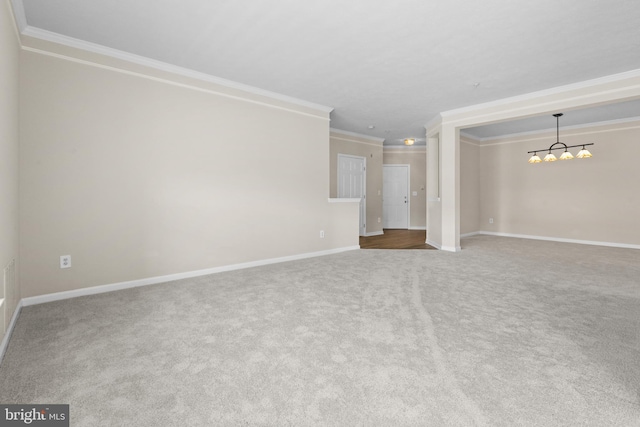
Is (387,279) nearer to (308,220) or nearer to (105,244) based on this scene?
(308,220)

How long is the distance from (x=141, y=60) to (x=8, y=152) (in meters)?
1.80

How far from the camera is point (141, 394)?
1.64 m

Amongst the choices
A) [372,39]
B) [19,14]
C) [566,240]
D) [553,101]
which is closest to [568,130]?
[566,240]

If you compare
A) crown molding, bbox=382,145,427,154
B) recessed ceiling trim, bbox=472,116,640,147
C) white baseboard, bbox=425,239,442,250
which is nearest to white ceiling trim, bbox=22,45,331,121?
white baseboard, bbox=425,239,442,250

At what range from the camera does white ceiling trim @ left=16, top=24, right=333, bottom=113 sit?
120 inches

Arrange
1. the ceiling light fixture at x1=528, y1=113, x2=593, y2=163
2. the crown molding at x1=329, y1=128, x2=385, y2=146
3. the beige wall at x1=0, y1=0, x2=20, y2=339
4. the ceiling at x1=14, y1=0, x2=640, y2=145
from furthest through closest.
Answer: the crown molding at x1=329, y1=128, x2=385, y2=146 < the ceiling light fixture at x1=528, y1=113, x2=593, y2=163 < the ceiling at x1=14, y1=0, x2=640, y2=145 < the beige wall at x1=0, y1=0, x2=20, y2=339

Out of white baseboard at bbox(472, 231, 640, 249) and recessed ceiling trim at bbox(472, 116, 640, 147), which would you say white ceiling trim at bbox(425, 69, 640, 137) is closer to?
recessed ceiling trim at bbox(472, 116, 640, 147)

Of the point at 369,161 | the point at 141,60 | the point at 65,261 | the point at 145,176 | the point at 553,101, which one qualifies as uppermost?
the point at 141,60

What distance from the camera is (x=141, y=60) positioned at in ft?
11.8

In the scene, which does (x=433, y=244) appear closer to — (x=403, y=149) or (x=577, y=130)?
(x=403, y=149)

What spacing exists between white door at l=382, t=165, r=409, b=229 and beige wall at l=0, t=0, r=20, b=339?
27.6 ft

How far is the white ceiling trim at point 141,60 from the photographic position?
9.99ft

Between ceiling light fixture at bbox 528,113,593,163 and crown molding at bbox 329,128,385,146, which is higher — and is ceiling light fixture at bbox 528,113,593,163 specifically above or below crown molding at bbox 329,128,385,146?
below

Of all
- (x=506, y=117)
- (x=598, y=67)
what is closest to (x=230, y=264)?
(x=506, y=117)
